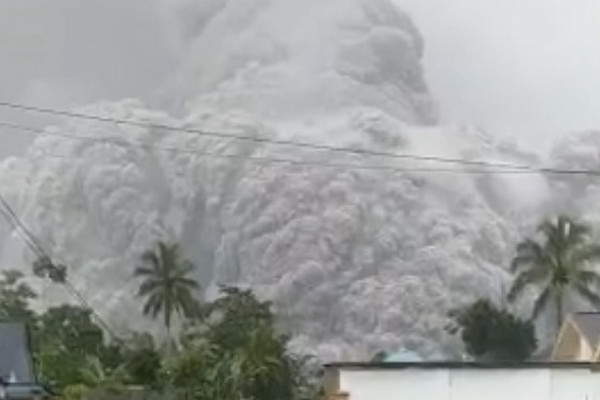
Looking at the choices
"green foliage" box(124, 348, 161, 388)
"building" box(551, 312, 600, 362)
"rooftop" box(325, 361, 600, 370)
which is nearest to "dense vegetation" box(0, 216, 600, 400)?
"green foliage" box(124, 348, 161, 388)

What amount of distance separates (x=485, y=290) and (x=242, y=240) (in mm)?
16934

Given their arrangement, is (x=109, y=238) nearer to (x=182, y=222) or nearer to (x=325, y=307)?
(x=182, y=222)

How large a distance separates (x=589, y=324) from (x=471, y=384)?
24961 mm

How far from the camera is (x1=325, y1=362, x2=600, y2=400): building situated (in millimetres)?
26422

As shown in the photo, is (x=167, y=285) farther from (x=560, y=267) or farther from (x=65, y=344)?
(x=560, y=267)

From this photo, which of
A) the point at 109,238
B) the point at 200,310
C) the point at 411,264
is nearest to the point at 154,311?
the point at 200,310

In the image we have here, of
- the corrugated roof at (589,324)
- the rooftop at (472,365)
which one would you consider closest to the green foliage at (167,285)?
the corrugated roof at (589,324)

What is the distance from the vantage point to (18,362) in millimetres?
19219

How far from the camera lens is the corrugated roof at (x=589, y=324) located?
161 feet

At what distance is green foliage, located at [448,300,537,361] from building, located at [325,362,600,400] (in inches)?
1505

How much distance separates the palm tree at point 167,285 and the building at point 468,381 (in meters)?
45.1

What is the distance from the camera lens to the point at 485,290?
326ft

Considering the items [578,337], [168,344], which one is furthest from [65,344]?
[578,337]

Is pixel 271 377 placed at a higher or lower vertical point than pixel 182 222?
lower
